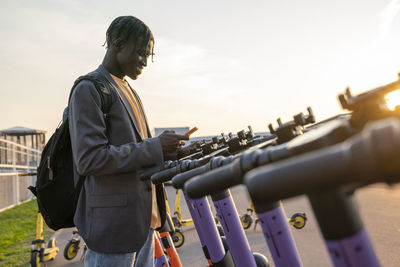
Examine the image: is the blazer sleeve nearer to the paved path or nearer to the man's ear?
the man's ear

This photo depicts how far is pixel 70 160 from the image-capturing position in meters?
2.15

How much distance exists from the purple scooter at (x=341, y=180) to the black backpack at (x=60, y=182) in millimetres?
1593

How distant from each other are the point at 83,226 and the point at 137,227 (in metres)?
0.31

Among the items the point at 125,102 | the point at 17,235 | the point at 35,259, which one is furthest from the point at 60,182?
the point at 17,235

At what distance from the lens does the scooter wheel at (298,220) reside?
6.35m

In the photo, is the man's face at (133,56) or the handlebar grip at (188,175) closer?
the handlebar grip at (188,175)

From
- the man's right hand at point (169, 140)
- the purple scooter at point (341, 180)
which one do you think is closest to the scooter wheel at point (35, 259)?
the man's right hand at point (169, 140)

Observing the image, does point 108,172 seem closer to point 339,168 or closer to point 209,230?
point 209,230

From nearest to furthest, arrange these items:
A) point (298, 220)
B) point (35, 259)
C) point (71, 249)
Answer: point (35, 259)
point (71, 249)
point (298, 220)

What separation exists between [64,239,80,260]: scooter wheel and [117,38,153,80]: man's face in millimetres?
4842

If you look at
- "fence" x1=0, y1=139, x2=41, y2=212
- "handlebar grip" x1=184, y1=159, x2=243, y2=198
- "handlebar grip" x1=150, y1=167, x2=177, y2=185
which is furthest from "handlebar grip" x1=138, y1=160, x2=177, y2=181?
"fence" x1=0, y1=139, x2=41, y2=212

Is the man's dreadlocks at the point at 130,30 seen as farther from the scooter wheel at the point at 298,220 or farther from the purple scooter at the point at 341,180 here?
the scooter wheel at the point at 298,220

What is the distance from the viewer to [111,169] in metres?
1.91

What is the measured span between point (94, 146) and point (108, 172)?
0.17 m
